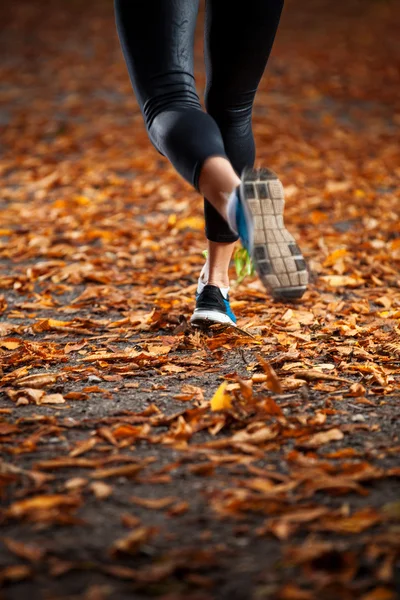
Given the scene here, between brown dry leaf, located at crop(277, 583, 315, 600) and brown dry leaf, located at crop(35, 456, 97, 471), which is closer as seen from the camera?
brown dry leaf, located at crop(277, 583, 315, 600)

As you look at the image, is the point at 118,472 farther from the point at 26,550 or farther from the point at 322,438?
the point at 322,438

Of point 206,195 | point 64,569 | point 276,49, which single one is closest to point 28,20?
point 276,49

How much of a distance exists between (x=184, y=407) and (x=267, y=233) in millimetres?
535

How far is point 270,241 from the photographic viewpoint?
76.0 inches

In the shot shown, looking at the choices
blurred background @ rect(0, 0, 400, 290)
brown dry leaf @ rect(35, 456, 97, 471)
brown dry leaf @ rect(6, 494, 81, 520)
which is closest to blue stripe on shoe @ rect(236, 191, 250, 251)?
brown dry leaf @ rect(35, 456, 97, 471)

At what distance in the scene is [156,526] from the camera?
1439 millimetres

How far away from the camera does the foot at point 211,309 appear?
2584mm

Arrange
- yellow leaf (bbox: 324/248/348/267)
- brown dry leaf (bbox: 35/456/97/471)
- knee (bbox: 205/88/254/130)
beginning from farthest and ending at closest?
yellow leaf (bbox: 324/248/348/267) → knee (bbox: 205/88/254/130) → brown dry leaf (bbox: 35/456/97/471)

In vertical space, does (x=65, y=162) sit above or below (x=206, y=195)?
below

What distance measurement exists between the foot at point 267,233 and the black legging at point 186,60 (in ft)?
0.42

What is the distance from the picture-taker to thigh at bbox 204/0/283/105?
2133 mm

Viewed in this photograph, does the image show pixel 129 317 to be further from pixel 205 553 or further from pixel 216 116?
pixel 205 553

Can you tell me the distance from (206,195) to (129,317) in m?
1.11

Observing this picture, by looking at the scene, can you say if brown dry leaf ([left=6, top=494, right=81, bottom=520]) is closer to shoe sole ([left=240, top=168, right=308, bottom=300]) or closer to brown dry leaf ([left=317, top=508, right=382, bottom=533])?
brown dry leaf ([left=317, top=508, right=382, bottom=533])
